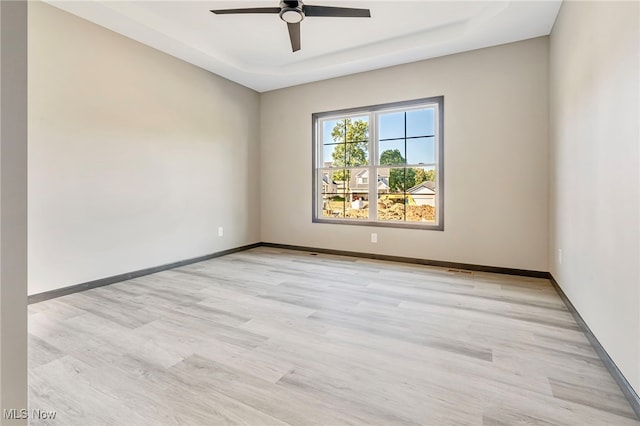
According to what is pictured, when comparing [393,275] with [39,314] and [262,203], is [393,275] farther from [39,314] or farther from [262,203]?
[39,314]

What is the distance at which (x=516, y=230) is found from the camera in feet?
11.6

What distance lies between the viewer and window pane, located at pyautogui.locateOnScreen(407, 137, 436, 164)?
4.05 metres

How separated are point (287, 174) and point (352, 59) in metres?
2.01

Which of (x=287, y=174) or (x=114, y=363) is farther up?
(x=287, y=174)

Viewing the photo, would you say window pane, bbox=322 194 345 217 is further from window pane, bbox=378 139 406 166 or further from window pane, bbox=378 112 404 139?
window pane, bbox=378 112 404 139

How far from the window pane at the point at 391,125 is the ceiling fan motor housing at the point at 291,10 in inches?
76.4

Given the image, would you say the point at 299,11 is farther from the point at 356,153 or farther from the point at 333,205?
the point at 333,205

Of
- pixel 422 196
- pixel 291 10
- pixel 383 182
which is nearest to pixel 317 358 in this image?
pixel 291 10

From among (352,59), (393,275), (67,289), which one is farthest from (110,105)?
(393,275)

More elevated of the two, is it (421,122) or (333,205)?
(421,122)

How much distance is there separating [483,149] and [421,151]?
74cm

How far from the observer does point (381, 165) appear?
4.39 m

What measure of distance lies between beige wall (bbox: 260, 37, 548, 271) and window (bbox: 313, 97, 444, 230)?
0.13m

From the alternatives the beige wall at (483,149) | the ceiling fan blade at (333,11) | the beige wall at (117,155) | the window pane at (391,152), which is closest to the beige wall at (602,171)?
the beige wall at (483,149)
